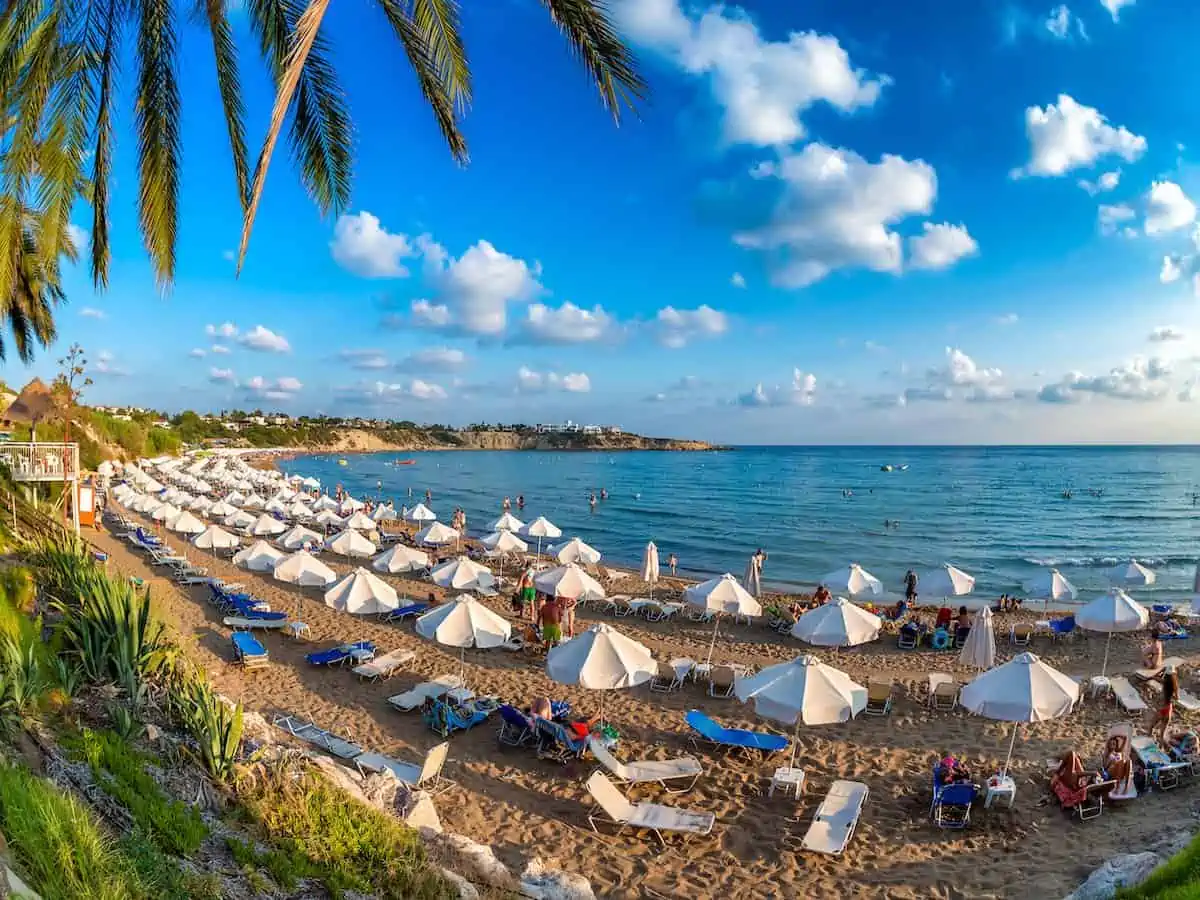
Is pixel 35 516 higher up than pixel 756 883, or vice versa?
pixel 35 516

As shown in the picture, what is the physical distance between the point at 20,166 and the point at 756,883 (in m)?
10.2

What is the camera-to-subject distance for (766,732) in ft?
33.1

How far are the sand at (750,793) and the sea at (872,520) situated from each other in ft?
49.3

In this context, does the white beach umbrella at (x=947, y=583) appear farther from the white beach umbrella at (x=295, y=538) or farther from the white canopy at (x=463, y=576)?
the white beach umbrella at (x=295, y=538)

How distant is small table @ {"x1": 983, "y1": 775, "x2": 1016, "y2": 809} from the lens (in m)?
7.88

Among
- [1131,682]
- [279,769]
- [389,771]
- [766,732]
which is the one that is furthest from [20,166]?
[1131,682]

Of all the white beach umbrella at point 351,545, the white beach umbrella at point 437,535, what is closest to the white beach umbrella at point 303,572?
the white beach umbrella at point 351,545

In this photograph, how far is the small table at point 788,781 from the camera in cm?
817

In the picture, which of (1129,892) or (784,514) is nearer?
(1129,892)

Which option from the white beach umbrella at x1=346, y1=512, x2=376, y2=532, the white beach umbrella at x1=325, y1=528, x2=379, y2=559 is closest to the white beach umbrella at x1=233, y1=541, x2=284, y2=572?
the white beach umbrella at x1=325, y1=528, x2=379, y2=559

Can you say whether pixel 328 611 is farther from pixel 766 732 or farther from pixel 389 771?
pixel 766 732

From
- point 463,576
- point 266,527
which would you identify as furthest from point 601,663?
point 266,527

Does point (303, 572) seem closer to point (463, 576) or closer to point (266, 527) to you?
point (463, 576)

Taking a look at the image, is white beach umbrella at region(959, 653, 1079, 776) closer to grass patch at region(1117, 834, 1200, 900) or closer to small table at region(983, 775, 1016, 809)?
small table at region(983, 775, 1016, 809)
